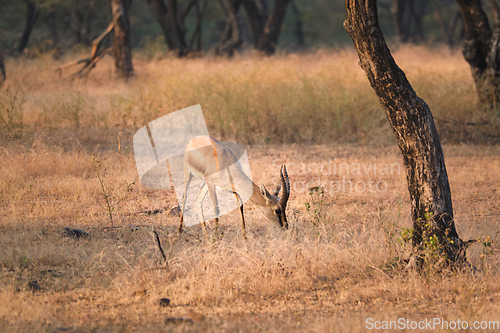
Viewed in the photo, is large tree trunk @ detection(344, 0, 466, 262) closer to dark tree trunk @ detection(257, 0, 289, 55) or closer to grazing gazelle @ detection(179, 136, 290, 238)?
grazing gazelle @ detection(179, 136, 290, 238)

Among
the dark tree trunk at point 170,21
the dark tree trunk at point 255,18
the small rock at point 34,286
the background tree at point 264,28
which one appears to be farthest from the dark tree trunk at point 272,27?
the small rock at point 34,286

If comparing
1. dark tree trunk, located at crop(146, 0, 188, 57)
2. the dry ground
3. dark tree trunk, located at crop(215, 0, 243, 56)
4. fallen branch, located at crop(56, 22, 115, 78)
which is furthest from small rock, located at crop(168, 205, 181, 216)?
dark tree trunk, located at crop(146, 0, 188, 57)

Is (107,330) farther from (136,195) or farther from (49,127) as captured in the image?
(49,127)

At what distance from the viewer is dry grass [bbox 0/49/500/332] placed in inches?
131

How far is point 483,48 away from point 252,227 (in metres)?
6.74

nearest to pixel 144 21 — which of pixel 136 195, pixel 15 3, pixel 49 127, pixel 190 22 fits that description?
pixel 190 22

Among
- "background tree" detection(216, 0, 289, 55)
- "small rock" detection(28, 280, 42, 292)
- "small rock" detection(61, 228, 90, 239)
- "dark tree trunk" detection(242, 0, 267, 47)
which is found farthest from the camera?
"dark tree trunk" detection(242, 0, 267, 47)

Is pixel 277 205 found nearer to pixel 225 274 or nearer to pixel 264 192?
pixel 264 192

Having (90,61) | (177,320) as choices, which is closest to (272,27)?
(90,61)

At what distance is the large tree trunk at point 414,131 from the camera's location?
383 centimetres

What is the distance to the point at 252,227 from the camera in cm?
505

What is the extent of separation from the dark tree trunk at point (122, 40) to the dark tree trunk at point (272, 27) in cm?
637

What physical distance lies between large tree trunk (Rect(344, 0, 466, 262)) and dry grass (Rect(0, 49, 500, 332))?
0.31 m

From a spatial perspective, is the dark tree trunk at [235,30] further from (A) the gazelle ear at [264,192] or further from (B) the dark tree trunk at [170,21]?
(A) the gazelle ear at [264,192]
